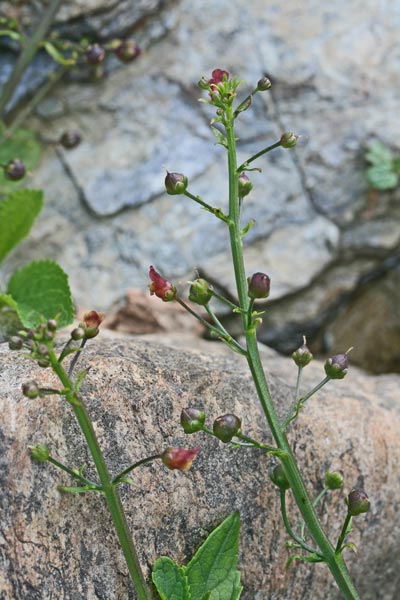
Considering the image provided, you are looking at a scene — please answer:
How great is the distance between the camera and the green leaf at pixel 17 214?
10.9 ft

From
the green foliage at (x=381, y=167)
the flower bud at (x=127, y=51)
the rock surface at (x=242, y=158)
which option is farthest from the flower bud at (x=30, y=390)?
the green foliage at (x=381, y=167)

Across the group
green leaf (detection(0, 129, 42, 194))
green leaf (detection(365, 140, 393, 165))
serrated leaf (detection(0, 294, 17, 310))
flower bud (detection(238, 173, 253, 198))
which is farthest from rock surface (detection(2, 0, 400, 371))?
flower bud (detection(238, 173, 253, 198))

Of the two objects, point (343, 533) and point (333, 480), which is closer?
point (343, 533)

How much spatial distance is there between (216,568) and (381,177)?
2.47m

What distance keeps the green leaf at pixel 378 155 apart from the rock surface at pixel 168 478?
64.5 inches

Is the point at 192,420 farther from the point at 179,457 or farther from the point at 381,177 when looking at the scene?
the point at 381,177

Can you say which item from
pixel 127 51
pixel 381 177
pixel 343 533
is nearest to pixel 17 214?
pixel 127 51

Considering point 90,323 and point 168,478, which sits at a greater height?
point 90,323

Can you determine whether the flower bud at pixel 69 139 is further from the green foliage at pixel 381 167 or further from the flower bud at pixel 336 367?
the flower bud at pixel 336 367

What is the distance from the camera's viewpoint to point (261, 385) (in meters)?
2.09

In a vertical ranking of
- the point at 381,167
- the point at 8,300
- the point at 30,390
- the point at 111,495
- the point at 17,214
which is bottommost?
the point at 111,495

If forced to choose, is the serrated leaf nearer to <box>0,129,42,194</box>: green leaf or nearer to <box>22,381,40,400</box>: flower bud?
<box>22,381,40,400</box>: flower bud

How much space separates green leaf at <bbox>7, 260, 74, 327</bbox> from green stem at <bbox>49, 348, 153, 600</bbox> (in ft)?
2.92

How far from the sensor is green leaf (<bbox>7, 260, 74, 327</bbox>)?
2.92 meters
